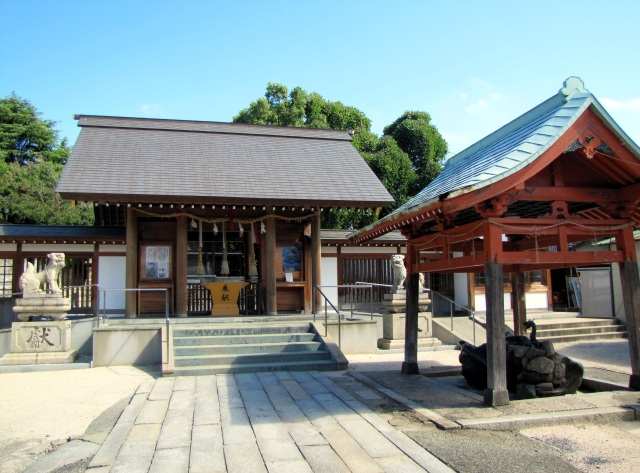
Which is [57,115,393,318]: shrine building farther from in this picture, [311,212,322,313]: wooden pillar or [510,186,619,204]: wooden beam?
[510,186,619,204]: wooden beam

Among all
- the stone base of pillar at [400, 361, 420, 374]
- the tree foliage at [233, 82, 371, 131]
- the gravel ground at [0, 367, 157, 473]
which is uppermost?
the tree foliage at [233, 82, 371, 131]

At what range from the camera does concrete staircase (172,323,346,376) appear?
9.45 meters

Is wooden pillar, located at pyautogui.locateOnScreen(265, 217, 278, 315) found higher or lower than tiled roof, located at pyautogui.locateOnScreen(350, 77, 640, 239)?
lower

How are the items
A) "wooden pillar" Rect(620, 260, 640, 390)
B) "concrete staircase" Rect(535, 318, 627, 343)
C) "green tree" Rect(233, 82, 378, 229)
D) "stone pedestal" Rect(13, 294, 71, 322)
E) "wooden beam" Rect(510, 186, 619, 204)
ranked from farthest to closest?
"green tree" Rect(233, 82, 378, 229), "concrete staircase" Rect(535, 318, 627, 343), "stone pedestal" Rect(13, 294, 71, 322), "wooden pillar" Rect(620, 260, 640, 390), "wooden beam" Rect(510, 186, 619, 204)

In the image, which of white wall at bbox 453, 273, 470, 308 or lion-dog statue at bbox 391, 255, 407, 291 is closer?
lion-dog statue at bbox 391, 255, 407, 291

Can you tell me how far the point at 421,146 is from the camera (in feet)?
85.0

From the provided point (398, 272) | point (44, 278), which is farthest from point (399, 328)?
point (44, 278)

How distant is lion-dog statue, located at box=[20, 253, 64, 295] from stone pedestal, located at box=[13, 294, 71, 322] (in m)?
0.16

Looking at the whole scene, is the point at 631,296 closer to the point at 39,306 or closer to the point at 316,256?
the point at 316,256

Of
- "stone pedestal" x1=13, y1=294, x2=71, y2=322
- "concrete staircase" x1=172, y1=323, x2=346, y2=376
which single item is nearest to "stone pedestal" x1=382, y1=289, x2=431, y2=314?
"concrete staircase" x1=172, y1=323, x2=346, y2=376

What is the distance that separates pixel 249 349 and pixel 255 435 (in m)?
4.88

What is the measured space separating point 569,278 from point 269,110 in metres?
17.5

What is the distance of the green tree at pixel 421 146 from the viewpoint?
84.0ft

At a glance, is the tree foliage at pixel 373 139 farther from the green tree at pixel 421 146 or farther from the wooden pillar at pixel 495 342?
the wooden pillar at pixel 495 342
